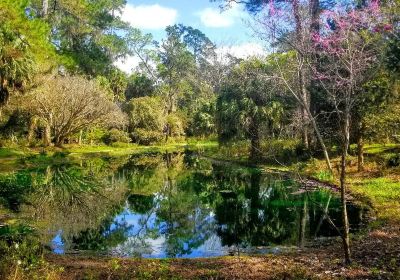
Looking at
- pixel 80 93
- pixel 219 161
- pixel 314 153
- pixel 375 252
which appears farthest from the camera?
pixel 80 93

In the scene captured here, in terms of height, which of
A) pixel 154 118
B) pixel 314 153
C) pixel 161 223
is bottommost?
pixel 161 223

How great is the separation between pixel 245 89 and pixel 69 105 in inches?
731

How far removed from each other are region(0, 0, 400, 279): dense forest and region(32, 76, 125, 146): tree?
11cm

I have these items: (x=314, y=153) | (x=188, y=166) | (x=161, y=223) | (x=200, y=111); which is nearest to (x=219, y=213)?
(x=161, y=223)

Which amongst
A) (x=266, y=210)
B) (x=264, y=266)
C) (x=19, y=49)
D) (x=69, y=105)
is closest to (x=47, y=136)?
(x=69, y=105)

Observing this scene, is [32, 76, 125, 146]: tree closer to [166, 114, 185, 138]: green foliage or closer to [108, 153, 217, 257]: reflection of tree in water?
[108, 153, 217, 257]: reflection of tree in water

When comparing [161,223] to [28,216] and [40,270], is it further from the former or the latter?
[40,270]

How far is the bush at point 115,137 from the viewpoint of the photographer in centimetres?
5316

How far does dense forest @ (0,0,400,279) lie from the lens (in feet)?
42.0

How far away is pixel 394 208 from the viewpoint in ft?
47.6

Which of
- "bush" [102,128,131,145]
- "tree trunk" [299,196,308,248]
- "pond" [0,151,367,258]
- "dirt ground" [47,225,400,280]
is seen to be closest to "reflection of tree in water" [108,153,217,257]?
"pond" [0,151,367,258]

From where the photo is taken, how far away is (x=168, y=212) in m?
17.0

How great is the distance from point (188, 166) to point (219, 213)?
17.8 m

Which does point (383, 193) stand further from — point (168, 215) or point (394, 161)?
point (168, 215)
